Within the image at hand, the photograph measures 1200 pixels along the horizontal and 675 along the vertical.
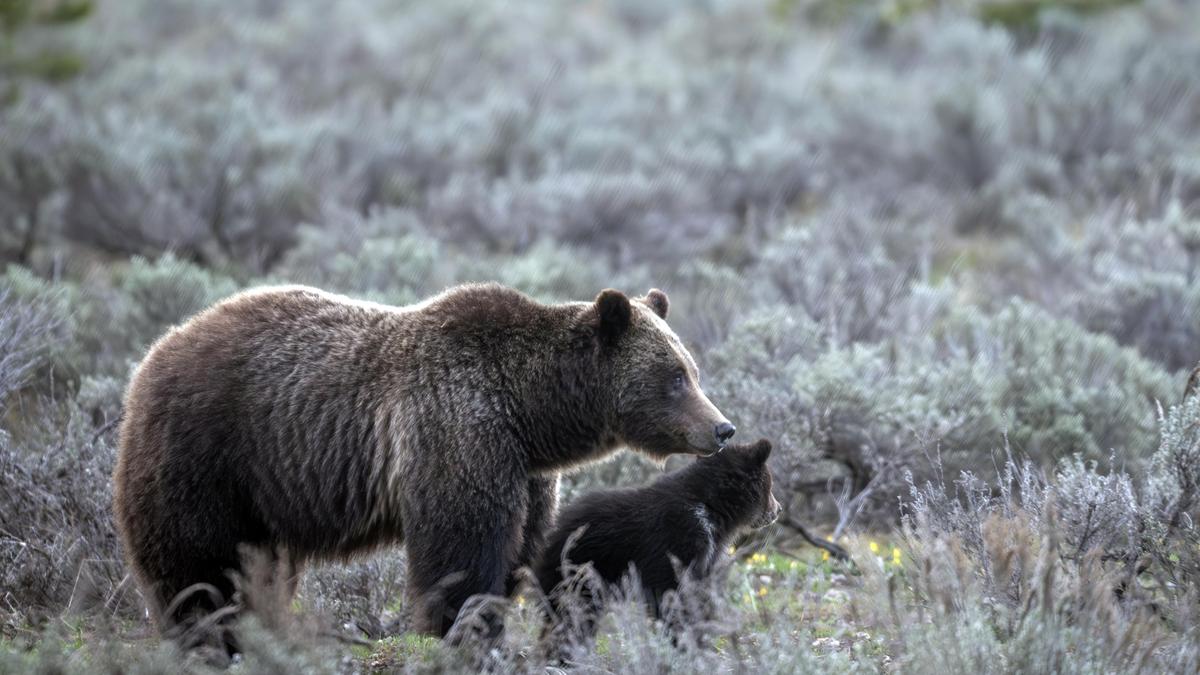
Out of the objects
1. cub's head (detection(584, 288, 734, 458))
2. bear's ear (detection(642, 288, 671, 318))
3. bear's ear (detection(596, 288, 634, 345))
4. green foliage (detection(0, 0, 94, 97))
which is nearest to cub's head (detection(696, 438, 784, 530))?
cub's head (detection(584, 288, 734, 458))

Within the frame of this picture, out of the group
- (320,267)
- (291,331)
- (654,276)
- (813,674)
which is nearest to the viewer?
(813,674)

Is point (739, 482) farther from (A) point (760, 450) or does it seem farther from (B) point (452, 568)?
(B) point (452, 568)

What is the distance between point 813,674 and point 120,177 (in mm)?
11650

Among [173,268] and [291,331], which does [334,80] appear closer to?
[173,268]

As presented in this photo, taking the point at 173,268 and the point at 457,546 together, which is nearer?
the point at 457,546

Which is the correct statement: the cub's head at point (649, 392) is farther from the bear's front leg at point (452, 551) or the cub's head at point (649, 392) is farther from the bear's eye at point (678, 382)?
the bear's front leg at point (452, 551)

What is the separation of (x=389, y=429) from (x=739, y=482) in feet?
6.50

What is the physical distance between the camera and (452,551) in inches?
218

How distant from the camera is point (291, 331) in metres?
6.07

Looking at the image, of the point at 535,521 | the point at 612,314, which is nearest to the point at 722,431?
the point at 612,314

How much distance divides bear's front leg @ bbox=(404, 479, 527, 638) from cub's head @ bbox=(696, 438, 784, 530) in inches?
60.7

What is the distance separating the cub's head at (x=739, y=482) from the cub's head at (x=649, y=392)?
74cm

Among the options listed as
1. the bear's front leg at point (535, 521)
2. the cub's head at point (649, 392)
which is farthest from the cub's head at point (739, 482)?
the bear's front leg at point (535, 521)

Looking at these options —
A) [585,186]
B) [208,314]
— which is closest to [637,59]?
[585,186]
